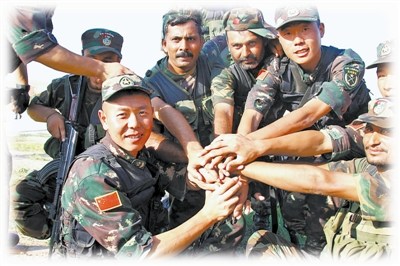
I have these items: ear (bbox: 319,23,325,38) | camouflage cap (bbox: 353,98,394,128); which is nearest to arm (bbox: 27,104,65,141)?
ear (bbox: 319,23,325,38)

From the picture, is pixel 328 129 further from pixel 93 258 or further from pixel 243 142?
pixel 93 258

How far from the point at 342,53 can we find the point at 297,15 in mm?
744

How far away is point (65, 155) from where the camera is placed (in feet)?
18.9

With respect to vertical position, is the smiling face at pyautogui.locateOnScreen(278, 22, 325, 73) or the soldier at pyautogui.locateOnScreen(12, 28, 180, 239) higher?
the smiling face at pyautogui.locateOnScreen(278, 22, 325, 73)

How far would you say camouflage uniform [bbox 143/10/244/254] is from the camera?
5988 millimetres

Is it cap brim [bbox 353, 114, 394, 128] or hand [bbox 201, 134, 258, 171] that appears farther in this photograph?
hand [bbox 201, 134, 258, 171]

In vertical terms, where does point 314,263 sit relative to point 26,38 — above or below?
below

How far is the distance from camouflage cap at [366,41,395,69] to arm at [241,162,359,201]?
176cm

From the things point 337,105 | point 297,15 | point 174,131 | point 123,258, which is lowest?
point 123,258

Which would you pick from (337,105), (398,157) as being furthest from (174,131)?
(398,157)

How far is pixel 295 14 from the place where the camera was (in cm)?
551

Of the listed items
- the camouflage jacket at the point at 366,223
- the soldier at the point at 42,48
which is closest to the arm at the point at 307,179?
the camouflage jacket at the point at 366,223

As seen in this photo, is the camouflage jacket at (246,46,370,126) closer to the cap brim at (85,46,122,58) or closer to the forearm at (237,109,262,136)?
the forearm at (237,109,262,136)

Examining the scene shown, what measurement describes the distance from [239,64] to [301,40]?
2.52ft
